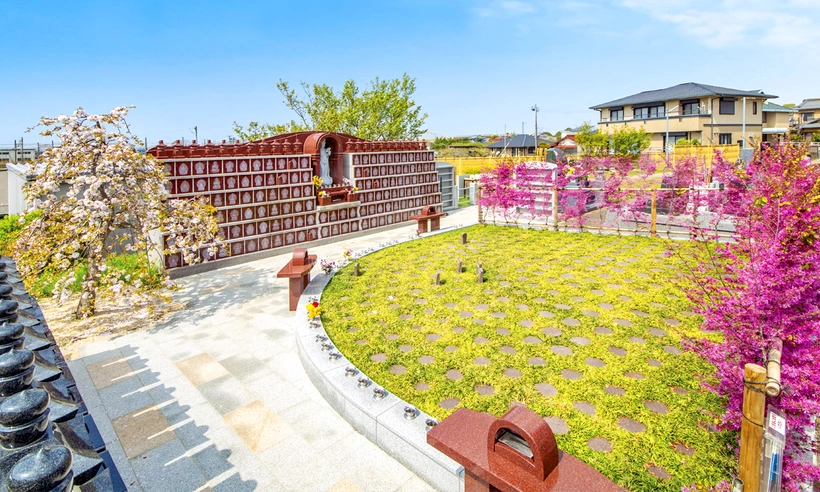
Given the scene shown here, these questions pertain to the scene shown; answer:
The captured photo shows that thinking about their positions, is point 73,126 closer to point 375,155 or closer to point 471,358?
point 471,358

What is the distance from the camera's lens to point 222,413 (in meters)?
Answer: 4.30

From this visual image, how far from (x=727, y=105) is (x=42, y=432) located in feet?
145

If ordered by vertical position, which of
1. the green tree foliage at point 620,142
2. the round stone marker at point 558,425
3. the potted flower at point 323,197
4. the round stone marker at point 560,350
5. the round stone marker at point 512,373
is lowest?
the round stone marker at point 558,425

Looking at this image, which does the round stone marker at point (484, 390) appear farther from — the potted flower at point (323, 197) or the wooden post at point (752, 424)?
the potted flower at point (323, 197)

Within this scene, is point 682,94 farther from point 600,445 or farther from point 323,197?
point 600,445

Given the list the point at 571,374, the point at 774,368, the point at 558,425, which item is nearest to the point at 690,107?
the point at 571,374

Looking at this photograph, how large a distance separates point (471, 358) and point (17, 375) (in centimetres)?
390

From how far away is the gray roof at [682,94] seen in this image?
34.6 m

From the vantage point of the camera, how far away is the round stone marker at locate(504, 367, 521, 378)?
14.5 feet

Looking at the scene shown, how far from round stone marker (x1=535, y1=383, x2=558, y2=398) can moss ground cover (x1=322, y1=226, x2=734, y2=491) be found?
0.04ft

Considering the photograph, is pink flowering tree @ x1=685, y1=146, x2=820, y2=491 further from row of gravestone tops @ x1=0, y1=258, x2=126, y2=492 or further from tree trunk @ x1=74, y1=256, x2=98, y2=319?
tree trunk @ x1=74, y1=256, x2=98, y2=319

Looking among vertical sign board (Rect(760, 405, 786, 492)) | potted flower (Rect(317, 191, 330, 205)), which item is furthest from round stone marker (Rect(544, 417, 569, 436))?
potted flower (Rect(317, 191, 330, 205))

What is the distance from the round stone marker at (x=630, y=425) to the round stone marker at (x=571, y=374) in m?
0.68

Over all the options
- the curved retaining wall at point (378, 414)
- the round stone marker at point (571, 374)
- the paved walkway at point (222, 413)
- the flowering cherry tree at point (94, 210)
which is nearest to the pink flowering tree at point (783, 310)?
the round stone marker at point (571, 374)
